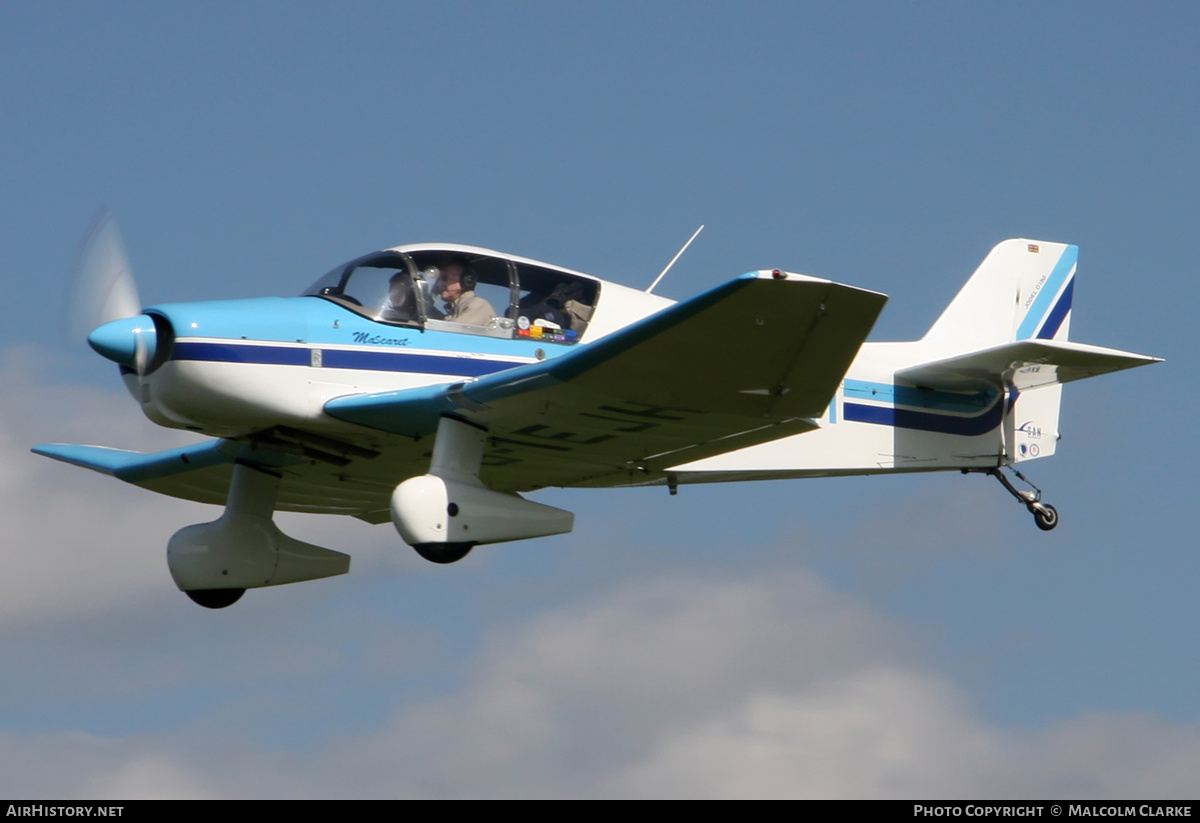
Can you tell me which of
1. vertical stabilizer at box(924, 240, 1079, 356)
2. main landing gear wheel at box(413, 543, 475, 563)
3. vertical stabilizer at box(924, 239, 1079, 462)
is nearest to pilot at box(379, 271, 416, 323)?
main landing gear wheel at box(413, 543, 475, 563)

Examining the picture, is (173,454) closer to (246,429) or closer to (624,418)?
(246,429)

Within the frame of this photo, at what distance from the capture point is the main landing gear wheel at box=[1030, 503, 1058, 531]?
13695mm

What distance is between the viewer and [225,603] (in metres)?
13.2

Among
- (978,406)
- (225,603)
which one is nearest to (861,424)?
(978,406)

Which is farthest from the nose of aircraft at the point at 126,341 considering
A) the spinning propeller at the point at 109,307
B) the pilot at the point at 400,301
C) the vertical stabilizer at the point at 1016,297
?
the vertical stabilizer at the point at 1016,297

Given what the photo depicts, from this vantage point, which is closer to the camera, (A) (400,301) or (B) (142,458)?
(A) (400,301)

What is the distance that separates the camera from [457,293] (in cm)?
1163

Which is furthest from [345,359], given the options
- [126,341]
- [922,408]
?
[922,408]

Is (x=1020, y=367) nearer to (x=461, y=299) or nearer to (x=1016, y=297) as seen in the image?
(x=1016, y=297)

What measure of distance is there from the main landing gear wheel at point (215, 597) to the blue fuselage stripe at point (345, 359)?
287 centimetres

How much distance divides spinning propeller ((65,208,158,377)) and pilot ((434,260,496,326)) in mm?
2160

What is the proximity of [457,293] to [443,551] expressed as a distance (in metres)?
2.10

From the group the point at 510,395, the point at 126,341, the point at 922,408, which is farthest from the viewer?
the point at 922,408

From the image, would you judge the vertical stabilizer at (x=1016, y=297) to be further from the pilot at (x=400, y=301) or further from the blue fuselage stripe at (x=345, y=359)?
the pilot at (x=400, y=301)
